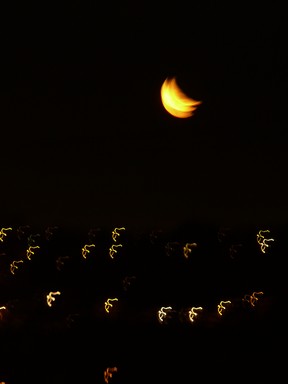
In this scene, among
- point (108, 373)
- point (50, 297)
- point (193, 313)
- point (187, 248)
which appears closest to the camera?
point (108, 373)

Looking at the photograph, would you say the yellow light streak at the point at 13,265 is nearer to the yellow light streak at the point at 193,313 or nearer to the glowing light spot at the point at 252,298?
the yellow light streak at the point at 193,313

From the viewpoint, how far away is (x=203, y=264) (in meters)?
4.63

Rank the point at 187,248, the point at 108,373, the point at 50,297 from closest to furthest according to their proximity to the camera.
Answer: the point at 108,373
the point at 50,297
the point at 187,248

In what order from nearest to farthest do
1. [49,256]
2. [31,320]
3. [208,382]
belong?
[208,382], [31,320], [49,256]

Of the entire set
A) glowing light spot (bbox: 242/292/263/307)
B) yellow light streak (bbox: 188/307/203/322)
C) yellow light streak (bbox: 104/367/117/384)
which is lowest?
yellow light streak (bbox: 104/367/117/384)

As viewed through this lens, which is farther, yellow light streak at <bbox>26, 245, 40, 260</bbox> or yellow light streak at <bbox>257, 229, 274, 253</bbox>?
yellow light streak at <bbox>26, 245, 40, 260</bbox>

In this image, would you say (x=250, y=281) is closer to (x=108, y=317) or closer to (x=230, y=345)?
(x=230, y=345)

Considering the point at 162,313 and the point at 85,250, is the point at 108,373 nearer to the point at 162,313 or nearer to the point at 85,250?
the point at 162,313

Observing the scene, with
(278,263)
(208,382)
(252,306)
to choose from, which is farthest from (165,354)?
(278,263)

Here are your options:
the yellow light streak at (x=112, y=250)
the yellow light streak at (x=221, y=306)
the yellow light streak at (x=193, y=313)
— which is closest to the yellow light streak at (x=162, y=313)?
the yellow light streak at (x=193, y=313)

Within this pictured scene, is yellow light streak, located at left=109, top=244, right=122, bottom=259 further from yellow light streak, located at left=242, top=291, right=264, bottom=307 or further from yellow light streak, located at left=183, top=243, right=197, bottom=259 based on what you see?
yellow light streak, located at left=242, top=291, right=264, bottom=307

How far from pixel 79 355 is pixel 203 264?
101 cm

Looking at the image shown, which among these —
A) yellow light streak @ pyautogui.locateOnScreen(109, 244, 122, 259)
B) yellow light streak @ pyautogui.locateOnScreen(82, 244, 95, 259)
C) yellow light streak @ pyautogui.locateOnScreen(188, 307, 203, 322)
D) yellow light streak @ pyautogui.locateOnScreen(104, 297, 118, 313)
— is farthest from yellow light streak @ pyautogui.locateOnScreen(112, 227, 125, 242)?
yellow light streak @ pyautogui.locateOnScreen(188, 307, 203, 322)

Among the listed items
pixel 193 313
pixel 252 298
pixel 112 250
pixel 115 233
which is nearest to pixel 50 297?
pixel 112 250
